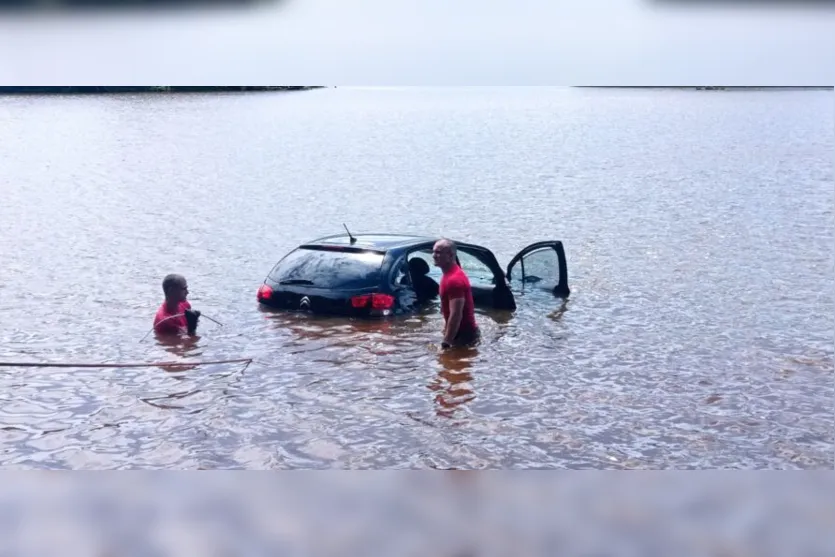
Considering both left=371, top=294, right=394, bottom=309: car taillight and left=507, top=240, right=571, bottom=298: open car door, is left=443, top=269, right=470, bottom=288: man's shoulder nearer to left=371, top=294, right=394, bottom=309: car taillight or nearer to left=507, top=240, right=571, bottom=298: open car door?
left=371, top=294, right=394, bottom=309: car taillight

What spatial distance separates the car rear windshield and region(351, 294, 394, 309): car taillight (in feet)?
0.49

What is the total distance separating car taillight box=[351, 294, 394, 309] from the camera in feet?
44.3

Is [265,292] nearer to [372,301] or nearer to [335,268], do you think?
[335,268]

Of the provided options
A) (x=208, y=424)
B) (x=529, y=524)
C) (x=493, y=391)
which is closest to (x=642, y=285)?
(x=493, y=391)

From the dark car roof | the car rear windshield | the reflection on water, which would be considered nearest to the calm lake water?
the reflection on water

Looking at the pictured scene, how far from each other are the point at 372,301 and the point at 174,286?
2506 mm

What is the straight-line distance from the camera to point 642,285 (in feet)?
68.7

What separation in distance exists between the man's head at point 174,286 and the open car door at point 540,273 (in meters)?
6.00

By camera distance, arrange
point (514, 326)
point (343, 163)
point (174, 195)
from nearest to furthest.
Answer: point (514, 326), point (174, 195), point (343, 163)

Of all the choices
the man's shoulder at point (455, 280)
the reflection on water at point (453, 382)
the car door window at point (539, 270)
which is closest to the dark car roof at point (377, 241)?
the reflection on water at point (453, 382)

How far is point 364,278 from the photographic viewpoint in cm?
1355

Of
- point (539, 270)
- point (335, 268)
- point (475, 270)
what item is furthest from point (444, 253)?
point (539, 270)

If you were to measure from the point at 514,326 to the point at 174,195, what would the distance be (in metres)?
30.9
